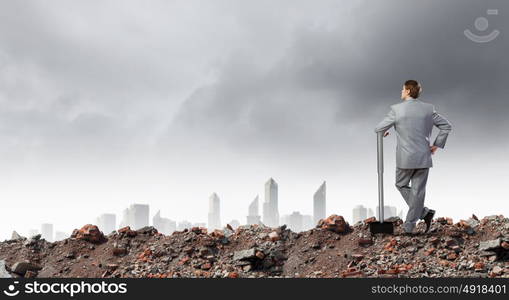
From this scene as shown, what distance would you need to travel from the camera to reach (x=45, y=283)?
25.2 feet

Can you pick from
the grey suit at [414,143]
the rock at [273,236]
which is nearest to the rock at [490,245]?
the grey suit at [414,143]

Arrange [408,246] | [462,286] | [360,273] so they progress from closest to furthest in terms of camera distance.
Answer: [462,286] < [360,273] < [408,246]

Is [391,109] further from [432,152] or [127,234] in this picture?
[127,234]

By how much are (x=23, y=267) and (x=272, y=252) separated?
4.93 meters

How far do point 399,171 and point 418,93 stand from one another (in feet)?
5.37

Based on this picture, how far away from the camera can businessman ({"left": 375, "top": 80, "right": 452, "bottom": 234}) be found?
1001 cm

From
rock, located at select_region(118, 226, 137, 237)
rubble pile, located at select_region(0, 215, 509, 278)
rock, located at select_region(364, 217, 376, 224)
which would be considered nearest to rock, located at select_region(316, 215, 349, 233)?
rubble pile, located at select_region(0, 215, 509, 278)

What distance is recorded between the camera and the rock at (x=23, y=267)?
9.85 metres

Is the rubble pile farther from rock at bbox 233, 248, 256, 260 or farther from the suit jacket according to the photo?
the suit jacket

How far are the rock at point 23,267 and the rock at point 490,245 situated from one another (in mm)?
8692

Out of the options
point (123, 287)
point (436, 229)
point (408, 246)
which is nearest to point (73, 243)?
point (123, 287)

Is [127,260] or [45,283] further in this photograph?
[127,260]

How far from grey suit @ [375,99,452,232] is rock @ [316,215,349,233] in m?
1.25

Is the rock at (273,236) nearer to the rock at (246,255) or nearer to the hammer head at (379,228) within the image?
the rock at (246,255)
